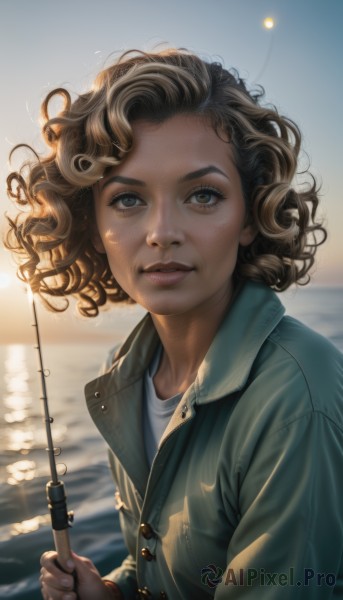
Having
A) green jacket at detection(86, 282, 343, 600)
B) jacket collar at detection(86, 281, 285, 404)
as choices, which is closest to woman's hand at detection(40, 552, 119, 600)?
green jacket at detection(86, 282, 343, 600)

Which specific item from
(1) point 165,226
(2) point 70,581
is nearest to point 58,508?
(2) point 70,581

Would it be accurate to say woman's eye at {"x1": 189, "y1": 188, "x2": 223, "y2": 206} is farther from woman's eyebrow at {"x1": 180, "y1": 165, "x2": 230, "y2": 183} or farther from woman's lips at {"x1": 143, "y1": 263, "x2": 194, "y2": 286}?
woman's lips at {"x1": 143, "y1": 263, "x2": 194, "y2": 286}

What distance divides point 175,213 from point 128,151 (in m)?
0.29

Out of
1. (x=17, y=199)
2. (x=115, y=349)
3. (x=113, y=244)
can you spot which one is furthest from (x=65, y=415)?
(x=113, y=244)

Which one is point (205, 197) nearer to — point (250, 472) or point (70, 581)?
point (250, 472)

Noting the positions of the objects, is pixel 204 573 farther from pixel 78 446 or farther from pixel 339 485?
pixel 78 446

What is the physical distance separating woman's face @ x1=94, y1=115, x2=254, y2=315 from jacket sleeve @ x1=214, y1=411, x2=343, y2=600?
65 cm

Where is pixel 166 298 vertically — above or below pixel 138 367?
above

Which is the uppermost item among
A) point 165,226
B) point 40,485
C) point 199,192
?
point 199,192

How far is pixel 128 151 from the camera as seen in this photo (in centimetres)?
A: 216

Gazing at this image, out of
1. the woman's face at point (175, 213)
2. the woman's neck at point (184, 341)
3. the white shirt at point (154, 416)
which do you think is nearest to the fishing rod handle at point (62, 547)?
the white shirt at point (154, 416)

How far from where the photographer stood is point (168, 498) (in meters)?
2.11

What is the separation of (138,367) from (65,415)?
280 centimetres

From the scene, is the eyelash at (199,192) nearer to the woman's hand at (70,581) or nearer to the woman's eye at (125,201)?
the woman's eye at (125,201)
